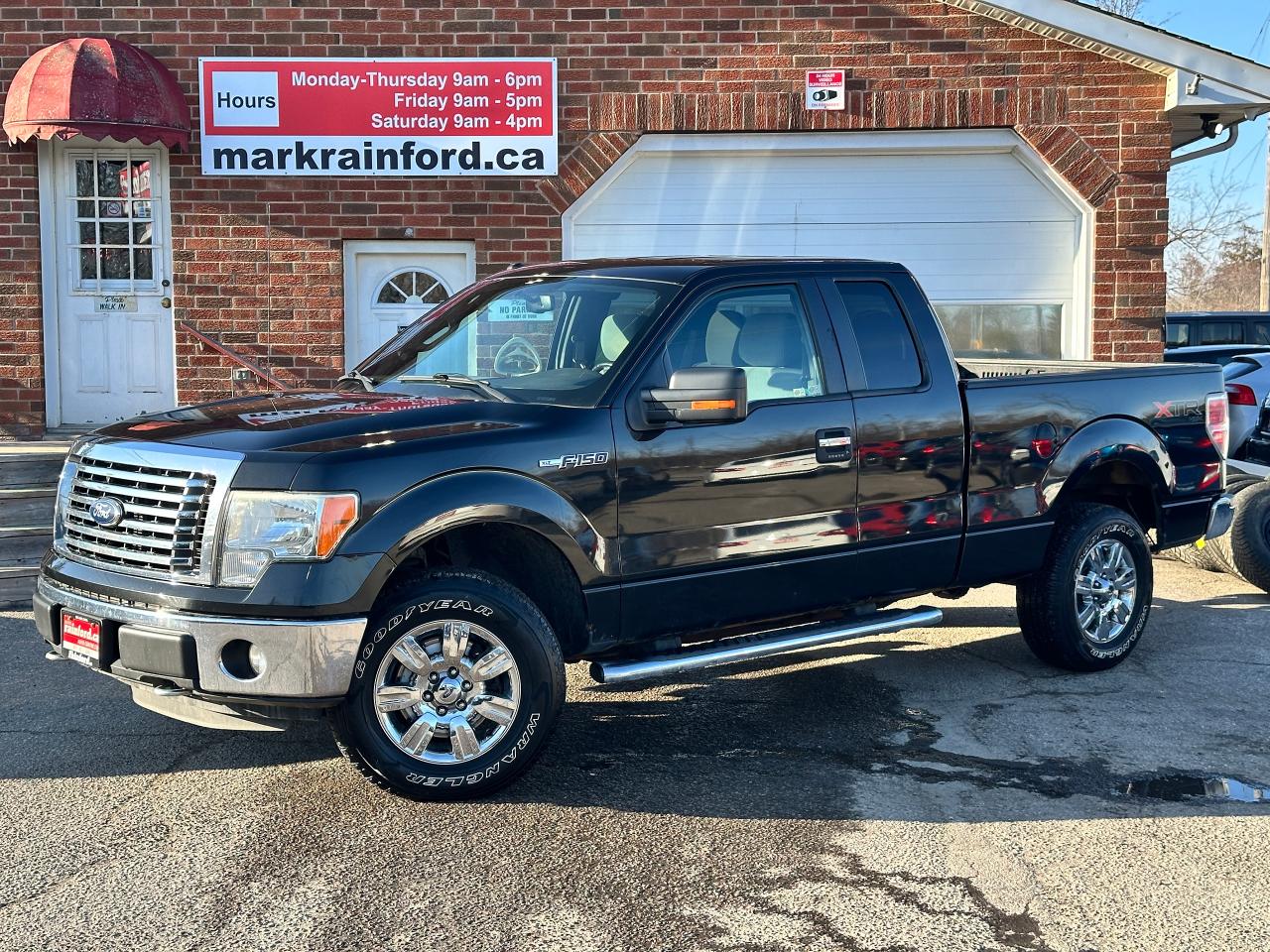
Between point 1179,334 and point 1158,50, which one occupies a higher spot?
point 1158,50

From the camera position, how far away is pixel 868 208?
1322 centimetres

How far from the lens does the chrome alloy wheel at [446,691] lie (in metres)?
4.65

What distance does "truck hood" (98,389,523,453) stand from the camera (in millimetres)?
4617

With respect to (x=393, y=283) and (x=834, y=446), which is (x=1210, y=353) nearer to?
(x=393, y=283)

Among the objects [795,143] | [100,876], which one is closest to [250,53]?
[795,143]

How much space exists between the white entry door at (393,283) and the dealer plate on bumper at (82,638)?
8358mm

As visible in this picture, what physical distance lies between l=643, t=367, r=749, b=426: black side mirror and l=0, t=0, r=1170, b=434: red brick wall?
8020 millimetres

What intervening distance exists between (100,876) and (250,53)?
10.1 meters

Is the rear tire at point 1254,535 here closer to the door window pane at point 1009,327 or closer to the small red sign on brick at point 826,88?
the door window pane at point 1009,327

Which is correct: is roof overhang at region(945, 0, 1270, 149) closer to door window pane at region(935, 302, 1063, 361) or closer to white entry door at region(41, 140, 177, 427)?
door window pane at region(935, 302, 1063, 361)

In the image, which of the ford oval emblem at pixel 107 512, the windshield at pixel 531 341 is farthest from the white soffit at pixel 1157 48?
the ford oval emblem at pixel 107 512

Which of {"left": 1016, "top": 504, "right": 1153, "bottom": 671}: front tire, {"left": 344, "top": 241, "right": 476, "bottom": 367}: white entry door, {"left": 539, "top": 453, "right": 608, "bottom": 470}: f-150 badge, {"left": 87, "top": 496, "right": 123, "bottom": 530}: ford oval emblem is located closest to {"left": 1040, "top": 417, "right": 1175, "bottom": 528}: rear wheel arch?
{"left": 1016, "top": 504, "right": 1153, "bottom": 671}: front tire

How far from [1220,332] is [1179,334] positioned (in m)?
0.57

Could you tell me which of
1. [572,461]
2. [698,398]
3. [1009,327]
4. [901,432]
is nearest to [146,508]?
[572,461]
